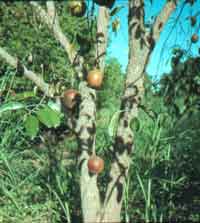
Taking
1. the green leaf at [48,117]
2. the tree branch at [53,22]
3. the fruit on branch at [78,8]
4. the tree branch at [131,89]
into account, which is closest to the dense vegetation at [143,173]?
the tree branch at [53,22]

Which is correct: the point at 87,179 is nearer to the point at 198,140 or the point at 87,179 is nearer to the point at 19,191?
the point at 19,191

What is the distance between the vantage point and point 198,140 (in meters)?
3.98

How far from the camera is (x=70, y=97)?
66.5 inches

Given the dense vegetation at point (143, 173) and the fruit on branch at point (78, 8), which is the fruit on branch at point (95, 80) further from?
the dense vegetation at point (143, 173)

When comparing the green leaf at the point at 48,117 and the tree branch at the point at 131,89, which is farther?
the tree branch at the point at 131,89

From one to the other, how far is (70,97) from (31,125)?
54 cm

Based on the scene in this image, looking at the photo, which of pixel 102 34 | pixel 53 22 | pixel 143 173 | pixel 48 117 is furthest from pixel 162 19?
pixel 143 173

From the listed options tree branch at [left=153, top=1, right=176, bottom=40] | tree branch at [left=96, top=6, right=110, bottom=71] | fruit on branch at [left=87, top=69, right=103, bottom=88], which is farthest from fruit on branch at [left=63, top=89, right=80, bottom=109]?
tree branch at [left=153, top=1, right=176, bottom=40]

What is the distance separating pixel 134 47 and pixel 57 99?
1.47ft

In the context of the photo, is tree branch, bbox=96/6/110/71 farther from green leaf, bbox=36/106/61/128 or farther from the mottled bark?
green leaf, bbox=36/106/61/128

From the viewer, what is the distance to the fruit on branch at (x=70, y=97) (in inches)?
66.2

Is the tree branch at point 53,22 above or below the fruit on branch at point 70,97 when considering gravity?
above

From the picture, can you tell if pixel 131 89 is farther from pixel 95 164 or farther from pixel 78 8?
pixel 78 8

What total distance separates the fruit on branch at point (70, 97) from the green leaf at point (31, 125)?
0.52m
